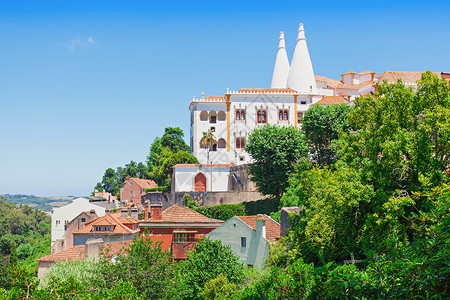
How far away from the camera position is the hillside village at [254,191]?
19.7m

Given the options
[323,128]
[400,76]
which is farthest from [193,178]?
[400,76]

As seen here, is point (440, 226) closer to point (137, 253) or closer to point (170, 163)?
point (137, 253)

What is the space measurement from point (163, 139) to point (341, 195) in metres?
72.2

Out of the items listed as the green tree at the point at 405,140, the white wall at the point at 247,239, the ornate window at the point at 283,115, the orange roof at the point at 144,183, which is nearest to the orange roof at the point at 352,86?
the ornate window at the point at 283,115

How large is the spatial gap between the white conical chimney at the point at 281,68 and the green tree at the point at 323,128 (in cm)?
2634

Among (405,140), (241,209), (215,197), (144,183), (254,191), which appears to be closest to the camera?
(405,140)

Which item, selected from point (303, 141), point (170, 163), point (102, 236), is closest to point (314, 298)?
point (102, 236)

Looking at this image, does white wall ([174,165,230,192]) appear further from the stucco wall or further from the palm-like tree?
the palm-like tree

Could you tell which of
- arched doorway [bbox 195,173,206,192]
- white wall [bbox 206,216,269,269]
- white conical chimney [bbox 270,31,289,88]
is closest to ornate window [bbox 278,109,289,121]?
white conical chimney [bbox 270,31,289,88]

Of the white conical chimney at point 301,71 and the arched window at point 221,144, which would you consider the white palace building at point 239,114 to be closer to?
the arched window at point 221,144

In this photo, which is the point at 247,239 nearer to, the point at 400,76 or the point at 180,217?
the point at 180,217

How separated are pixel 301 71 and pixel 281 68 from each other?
598 centimetres

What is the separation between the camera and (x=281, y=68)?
77.2 meters

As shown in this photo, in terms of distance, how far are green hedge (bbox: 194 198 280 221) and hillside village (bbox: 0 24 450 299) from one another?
0.18 metres
